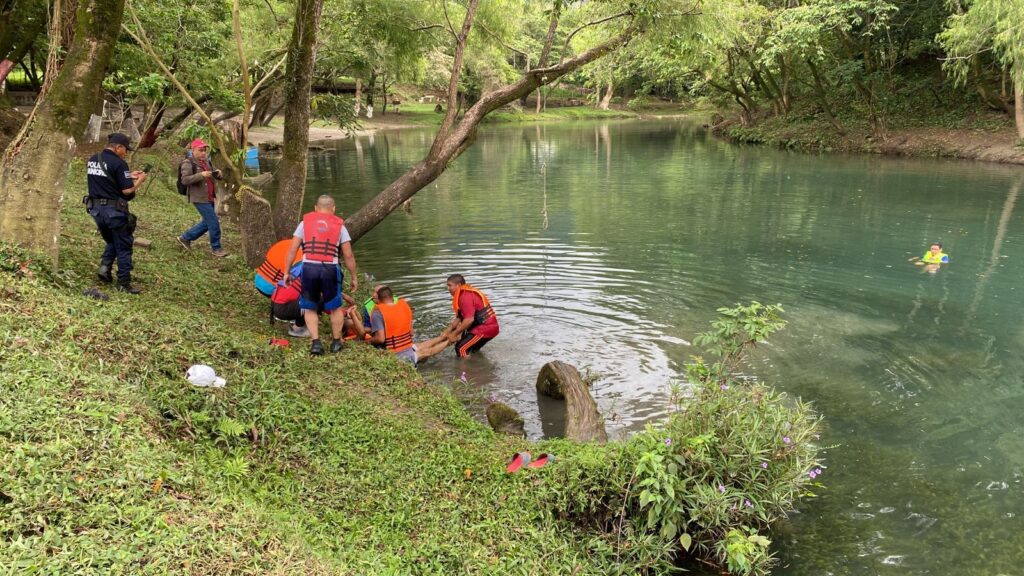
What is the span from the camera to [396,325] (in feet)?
28.4

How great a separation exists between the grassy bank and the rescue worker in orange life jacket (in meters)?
0.78

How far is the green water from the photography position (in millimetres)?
5984

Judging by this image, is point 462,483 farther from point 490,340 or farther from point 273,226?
point 273,226

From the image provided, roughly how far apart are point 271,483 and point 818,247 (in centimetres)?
1411

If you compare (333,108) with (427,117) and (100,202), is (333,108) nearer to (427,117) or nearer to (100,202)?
(100,202)

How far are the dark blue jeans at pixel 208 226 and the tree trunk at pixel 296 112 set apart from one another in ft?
4.23

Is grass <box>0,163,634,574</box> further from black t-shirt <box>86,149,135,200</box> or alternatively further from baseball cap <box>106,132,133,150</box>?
baseball cap <box>106,132,133,150</box>

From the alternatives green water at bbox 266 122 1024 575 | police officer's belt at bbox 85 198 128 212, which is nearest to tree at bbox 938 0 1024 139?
green water at bbox 266 122 1024 575

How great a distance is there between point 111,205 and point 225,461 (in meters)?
4.09

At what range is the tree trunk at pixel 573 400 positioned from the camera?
6637 mm

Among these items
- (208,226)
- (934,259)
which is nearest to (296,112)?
(208,226)

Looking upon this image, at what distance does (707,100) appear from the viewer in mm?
52688

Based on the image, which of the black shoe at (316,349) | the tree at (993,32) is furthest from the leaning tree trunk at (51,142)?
the tree at (993,32)

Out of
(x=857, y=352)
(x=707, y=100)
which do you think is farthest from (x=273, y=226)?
(x=707, y=100)
